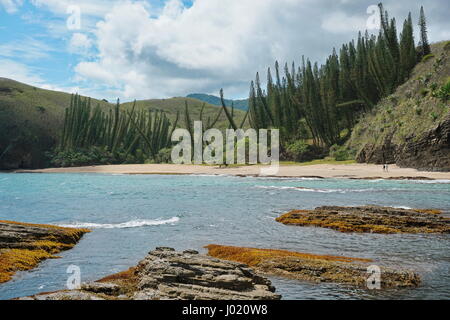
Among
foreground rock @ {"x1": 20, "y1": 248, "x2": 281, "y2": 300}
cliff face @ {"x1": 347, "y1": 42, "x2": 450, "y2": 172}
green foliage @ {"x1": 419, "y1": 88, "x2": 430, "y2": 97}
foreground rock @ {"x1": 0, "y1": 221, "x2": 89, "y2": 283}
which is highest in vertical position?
green foliage @ {"x1": 419, "y1": 88, "x2": 430, "y2": 97}

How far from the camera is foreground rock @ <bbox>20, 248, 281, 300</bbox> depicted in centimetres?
845

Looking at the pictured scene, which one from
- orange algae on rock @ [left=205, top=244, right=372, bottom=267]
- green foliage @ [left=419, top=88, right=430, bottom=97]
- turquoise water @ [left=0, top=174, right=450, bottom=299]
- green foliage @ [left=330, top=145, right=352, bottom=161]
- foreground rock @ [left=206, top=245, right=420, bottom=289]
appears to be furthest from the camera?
green foliage @ [left=330, top=145, right=352, bottom=161]

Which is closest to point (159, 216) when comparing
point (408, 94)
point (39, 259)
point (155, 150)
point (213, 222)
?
point (213, 222)

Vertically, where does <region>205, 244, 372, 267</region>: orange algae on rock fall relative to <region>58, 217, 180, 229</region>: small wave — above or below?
above

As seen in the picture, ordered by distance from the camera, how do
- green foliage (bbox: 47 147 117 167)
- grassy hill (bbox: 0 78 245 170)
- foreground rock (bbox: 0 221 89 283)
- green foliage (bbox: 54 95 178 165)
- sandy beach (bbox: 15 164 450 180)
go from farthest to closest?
grassy hill (bbox: 0 78 245 170) → green foliage (bbox: 54 95 178 165) → green foliage (bbox: 47 147 117 167) → sandy beach (bbox: 15 164 450 180) → foreground rock (bbox: 0 221 89 283)

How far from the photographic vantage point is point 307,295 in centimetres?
960

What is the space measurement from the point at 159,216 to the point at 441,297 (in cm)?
1744

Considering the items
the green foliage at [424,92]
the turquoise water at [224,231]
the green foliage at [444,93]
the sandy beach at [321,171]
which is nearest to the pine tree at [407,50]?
the green foliage at [424,92]

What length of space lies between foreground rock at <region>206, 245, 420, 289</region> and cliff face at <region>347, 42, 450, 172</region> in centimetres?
3925

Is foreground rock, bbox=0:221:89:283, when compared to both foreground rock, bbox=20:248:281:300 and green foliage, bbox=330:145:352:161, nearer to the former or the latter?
foreground rock, bbox=20:248:281:300

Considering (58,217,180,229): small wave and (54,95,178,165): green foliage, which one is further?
(54,95,178,165): green foliage

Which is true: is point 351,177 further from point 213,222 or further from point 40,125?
point 40,125

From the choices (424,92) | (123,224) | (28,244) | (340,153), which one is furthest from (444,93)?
(28,244)

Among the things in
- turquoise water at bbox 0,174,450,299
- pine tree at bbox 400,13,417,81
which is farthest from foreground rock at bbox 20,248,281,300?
pine tree at bbox 400,13,417,81
